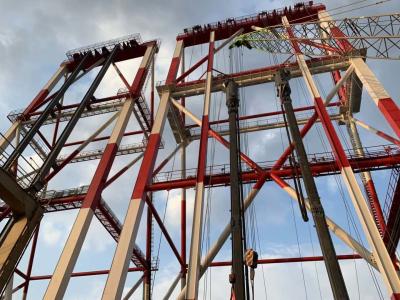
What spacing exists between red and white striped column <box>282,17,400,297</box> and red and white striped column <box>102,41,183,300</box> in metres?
7.23

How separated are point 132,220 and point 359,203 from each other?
822 centimetres

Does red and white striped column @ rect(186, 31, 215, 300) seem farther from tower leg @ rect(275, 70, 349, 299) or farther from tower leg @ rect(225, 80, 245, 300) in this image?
tower leg @ rect(275, 70, 349, 299)

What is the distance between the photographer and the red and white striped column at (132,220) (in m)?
13.9

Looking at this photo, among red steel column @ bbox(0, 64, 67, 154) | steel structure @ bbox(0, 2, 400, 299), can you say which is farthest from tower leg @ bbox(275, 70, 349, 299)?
red steel column @ bbox(0, 64, 67, 154)

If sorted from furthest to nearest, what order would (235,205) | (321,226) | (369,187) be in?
(369,187)
(235,205)
(321,226)

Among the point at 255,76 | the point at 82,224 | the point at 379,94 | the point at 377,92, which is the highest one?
the point at 255,76

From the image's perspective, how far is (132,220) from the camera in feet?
51.4

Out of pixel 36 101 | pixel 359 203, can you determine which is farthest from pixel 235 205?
pixel 36 101

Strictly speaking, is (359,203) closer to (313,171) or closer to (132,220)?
(313,171)

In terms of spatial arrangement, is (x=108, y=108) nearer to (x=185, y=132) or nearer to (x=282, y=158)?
(x=185, y=132)

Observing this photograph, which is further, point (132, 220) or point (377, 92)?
point (377, 92)

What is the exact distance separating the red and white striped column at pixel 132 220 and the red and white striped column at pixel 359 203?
723cm

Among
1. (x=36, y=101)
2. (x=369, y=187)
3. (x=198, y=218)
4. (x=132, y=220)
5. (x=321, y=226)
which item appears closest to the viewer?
(x=321, y=226)

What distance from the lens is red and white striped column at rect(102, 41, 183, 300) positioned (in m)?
13.9
